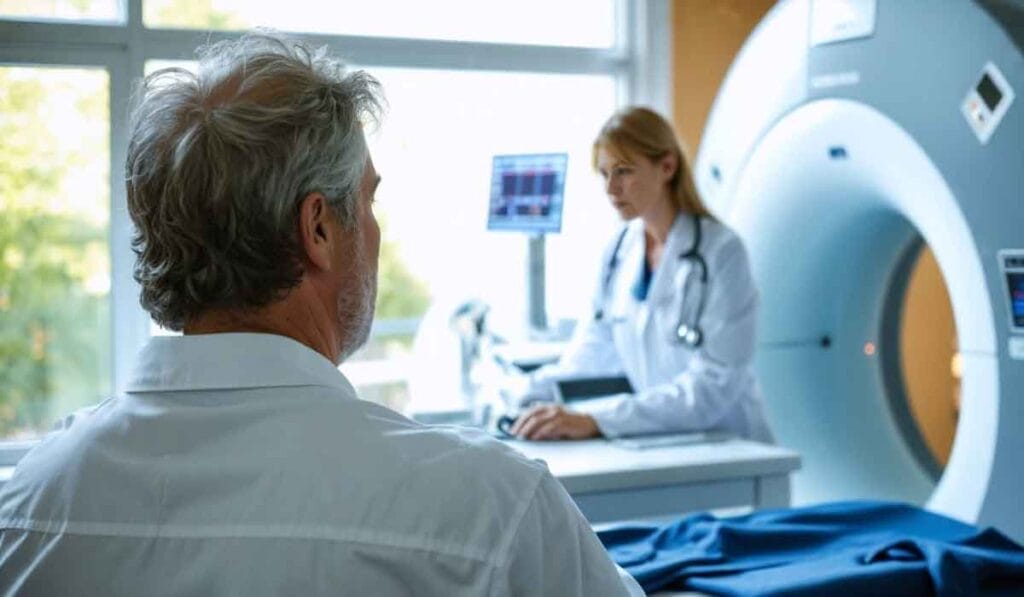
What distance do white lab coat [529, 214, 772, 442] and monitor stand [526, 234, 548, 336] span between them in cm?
12

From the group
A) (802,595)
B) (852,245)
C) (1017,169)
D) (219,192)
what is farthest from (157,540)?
(852,245)

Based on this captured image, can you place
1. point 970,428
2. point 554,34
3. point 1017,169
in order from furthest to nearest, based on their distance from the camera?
1. point 554,34
2. point 970,428
3. point 1017,169

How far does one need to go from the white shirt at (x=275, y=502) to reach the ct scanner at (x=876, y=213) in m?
1.71

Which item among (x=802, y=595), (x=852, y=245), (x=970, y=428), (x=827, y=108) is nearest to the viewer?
(x=802, y=595)

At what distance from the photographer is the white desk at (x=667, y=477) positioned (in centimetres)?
236

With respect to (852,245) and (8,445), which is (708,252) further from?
(8,445)

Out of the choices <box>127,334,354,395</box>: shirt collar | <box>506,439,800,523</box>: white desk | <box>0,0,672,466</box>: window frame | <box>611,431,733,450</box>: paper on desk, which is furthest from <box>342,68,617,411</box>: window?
<box>127,334,354,395</box>: shirt collar

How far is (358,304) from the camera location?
1.17m

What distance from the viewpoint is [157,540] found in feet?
3.28

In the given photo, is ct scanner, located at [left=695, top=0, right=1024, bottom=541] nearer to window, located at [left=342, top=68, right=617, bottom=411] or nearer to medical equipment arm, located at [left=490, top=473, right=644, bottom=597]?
window, located at [left=342, top=68, right=617, bottom=411]

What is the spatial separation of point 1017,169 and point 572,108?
1592 mm

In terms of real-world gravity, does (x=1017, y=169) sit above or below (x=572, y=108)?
below

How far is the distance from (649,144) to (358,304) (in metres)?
1.76

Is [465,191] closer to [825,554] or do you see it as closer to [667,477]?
[667,477]
